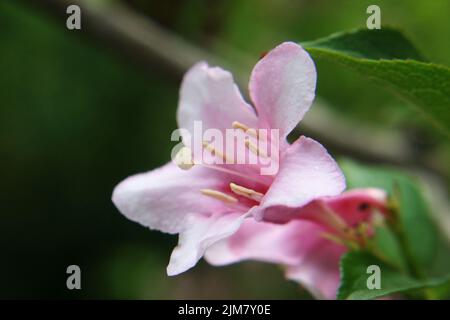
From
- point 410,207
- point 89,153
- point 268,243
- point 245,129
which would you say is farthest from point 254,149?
point 89,153

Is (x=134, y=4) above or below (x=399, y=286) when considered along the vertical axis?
above

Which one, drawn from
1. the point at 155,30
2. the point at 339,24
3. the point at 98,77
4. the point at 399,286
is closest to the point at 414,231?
the point at 399,286

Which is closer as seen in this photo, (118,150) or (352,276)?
(352,276)

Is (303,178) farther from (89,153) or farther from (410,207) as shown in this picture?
(89,153)

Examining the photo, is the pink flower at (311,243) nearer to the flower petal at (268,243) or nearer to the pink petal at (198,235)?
the flower petal at (268,243)

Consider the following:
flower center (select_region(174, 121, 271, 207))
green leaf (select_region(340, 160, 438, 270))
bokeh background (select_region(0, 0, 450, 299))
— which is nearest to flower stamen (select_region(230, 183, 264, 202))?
flower center (select_region(174, 121, 271, 207))
